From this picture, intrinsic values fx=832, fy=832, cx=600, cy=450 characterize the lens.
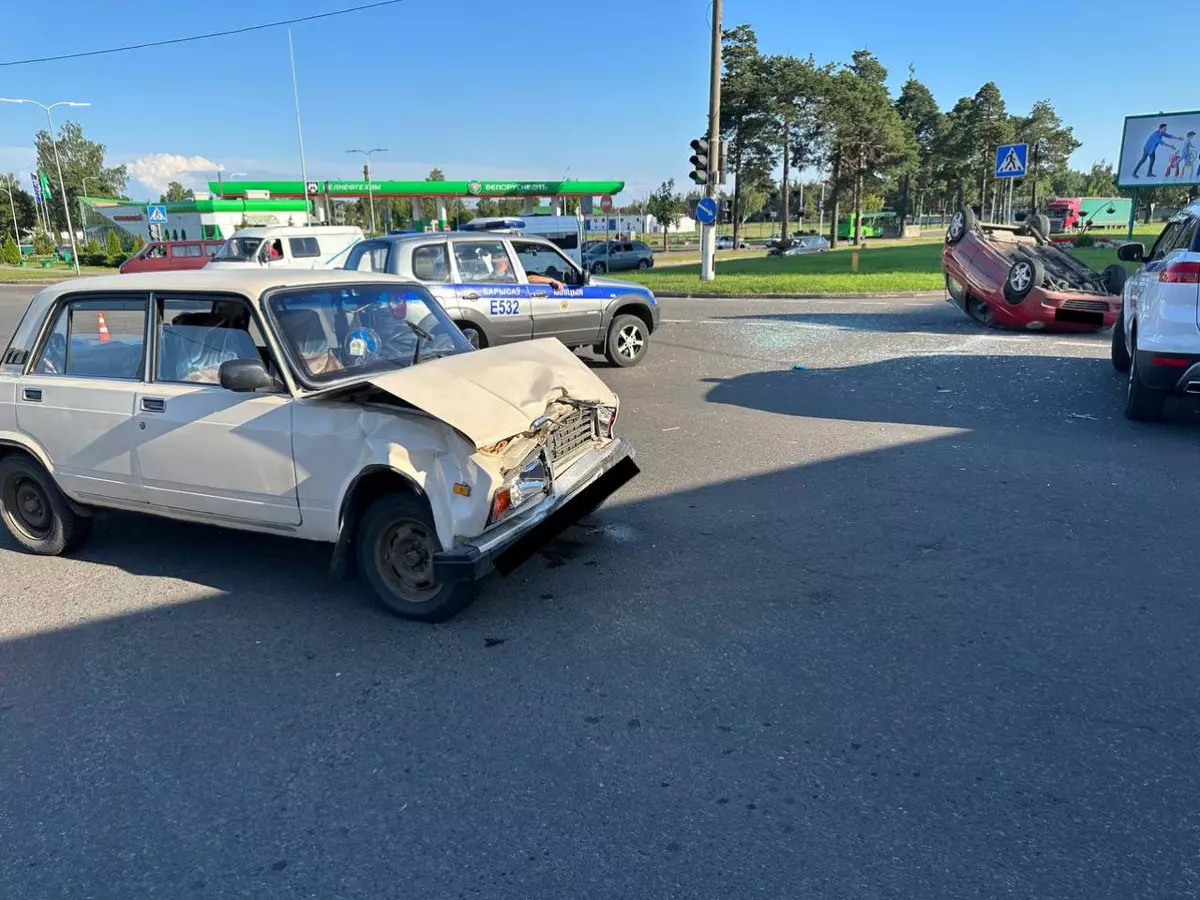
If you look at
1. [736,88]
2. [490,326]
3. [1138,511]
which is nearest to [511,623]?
[1138,511]

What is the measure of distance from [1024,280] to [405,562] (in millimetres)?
12241

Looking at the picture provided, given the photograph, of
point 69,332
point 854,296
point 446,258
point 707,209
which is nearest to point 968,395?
point 446,258

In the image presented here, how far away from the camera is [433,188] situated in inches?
2170

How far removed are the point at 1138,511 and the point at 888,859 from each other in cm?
403

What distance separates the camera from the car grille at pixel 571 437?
175 inches

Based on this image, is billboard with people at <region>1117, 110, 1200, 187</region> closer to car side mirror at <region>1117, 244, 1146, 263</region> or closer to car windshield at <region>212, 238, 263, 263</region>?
car side mirror at <region>1117, 244, 1146, 263</region>

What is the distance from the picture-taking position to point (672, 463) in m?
6.87

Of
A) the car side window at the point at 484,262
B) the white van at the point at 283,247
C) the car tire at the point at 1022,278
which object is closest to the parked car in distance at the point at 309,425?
the car side window at the point at 484,262

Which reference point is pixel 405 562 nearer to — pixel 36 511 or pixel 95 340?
pixel 95 340

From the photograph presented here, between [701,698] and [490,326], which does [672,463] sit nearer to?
[701,698]

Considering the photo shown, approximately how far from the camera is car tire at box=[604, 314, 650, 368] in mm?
11469

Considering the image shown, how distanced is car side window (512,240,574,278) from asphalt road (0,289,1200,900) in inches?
231

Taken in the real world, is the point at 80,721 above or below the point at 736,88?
below

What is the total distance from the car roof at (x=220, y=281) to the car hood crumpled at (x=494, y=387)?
2.86 ft
